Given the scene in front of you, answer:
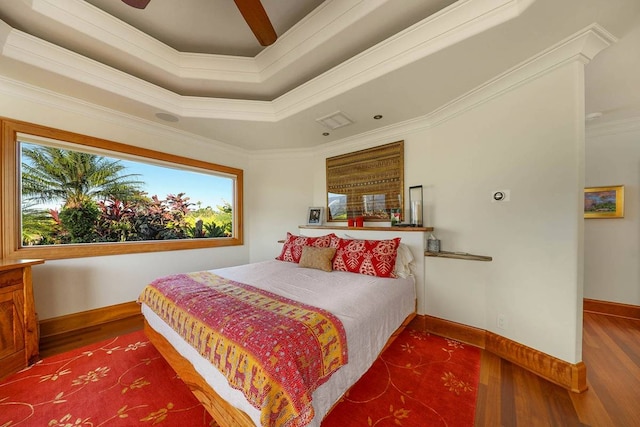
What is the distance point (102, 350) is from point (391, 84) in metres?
3.64

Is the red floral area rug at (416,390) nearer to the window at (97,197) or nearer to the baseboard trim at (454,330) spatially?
the baseboard trim at (454,330)

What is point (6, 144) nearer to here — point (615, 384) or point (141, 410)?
point (141, 410)

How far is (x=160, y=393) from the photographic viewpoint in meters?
1.56

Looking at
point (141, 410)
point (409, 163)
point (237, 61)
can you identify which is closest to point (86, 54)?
point (237, 61)

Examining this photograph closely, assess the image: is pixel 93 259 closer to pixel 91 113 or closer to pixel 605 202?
pixel 91 113

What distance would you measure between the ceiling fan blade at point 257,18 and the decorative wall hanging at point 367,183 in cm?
204

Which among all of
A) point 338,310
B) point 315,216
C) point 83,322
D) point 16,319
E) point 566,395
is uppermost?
point 315,216

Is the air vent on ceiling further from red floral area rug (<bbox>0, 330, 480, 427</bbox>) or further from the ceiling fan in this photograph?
red floral area rug (<bbox>0, 330, 480, 427</bbox>)

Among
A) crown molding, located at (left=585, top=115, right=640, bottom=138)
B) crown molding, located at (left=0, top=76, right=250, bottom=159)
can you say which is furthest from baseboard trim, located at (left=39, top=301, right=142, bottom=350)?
crown molding, located at (left=585, top=115, right=640, bottom=138)

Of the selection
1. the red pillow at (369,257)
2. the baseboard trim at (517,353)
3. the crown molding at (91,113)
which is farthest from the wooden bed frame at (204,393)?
the crown molding at (91,113)

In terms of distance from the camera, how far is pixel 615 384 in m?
1.66

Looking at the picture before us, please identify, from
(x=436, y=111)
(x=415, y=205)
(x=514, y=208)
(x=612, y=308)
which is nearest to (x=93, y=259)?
(x=415, y=205)

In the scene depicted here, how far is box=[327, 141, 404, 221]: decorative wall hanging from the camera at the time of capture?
9.86 feet

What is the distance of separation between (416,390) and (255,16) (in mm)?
2681
